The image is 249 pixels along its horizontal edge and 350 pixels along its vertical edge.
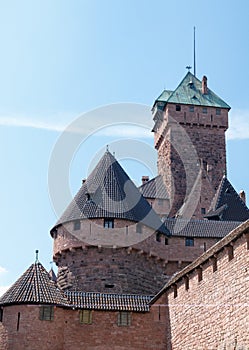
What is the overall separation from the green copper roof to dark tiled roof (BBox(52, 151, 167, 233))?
1415cm

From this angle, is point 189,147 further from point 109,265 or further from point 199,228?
point 109,265

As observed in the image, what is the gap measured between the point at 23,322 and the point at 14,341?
667mm

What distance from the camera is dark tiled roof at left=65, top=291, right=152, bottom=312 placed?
2317cm

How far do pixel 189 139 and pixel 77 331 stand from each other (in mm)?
22168

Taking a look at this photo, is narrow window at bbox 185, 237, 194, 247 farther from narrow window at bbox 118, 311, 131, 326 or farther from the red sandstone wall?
the red sandstone wall

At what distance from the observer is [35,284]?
23312 mm

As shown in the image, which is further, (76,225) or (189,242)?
(189,242)

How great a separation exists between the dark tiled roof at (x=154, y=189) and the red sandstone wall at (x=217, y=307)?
693 inches

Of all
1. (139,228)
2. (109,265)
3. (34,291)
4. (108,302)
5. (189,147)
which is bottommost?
(108,302)

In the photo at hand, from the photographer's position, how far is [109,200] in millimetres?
28797

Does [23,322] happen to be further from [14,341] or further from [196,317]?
[196,317]

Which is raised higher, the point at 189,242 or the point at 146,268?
the point at 189,242

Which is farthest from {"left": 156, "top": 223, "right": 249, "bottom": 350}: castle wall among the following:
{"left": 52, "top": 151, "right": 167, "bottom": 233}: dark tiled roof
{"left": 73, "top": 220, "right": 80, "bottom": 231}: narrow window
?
{"left": 73, "top": 220, "right": 80, "bottom": 231}: narrow window

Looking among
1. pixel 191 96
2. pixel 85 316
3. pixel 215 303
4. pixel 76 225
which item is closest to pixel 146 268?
pixel 76 225
